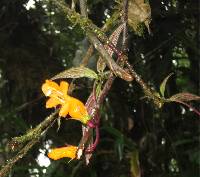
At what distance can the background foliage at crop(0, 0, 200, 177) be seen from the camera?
153 centimetres

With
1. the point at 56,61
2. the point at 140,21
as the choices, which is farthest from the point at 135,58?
the point at 140,21

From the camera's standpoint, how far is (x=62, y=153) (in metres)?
0.59

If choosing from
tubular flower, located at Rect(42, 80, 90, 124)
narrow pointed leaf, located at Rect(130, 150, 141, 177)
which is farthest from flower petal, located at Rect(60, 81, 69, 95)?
narrow pointed leaf, located at Rect(130, 150, 141, 177)

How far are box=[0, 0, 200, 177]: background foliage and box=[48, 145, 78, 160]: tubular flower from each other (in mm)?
896

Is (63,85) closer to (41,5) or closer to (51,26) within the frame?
(41,5)

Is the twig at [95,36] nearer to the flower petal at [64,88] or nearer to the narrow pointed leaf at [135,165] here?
the flower petal at [64,88]

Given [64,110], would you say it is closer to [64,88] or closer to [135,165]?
[64,88]

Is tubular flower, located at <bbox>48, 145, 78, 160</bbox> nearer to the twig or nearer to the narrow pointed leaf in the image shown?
the twig

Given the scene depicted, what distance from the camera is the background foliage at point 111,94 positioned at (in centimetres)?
153

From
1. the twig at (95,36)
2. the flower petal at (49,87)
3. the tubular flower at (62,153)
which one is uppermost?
the twig at (95,36)

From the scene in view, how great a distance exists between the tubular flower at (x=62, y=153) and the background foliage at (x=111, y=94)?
0.90 metres

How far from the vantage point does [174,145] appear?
5.63ft

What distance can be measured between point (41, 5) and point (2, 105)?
1.58 feet

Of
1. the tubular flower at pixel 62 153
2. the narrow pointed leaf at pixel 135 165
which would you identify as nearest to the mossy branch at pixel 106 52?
the tubular flower at pixel 62 153
